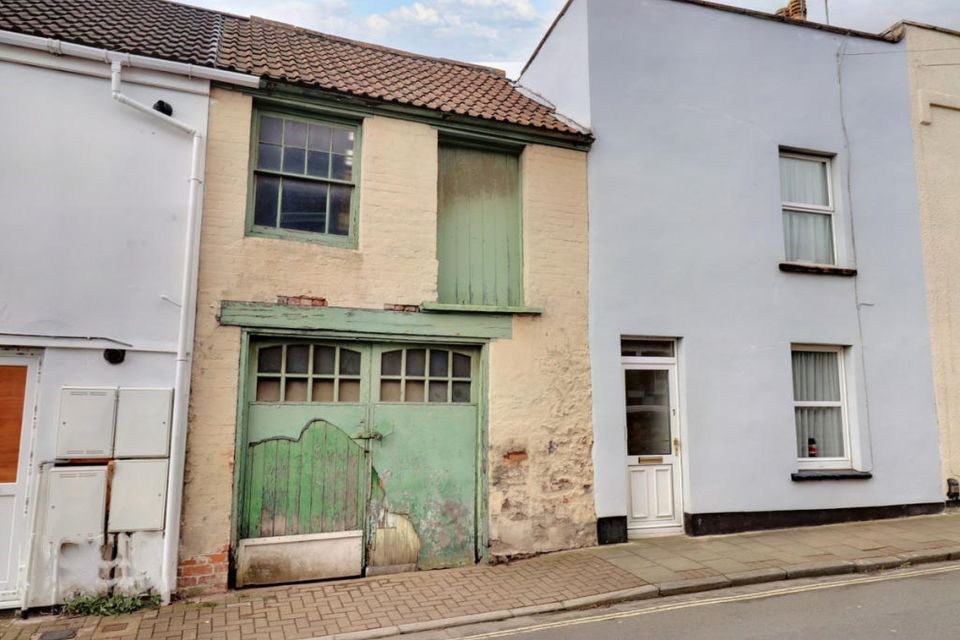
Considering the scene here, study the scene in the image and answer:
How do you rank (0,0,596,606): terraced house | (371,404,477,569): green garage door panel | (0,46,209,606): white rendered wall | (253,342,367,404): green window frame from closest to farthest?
(0,46,209,606): white rendered wall, (0,0,596,606): terraced house, (253,342,367,404): green window frame, (371,404,477,569): green garage door panel

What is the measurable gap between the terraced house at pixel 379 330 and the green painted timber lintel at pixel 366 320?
2cm

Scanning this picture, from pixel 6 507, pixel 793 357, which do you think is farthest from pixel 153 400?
pixel 793 357

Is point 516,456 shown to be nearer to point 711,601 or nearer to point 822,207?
point 711,601

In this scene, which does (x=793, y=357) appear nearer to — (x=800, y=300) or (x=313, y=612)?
(x=800, y=300)

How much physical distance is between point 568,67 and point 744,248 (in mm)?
3625

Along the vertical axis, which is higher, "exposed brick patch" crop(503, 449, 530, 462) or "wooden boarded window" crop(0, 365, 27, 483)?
"wooden boarded window" crop(0, 365, 27, 483)

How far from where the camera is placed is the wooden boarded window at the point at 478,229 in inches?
305

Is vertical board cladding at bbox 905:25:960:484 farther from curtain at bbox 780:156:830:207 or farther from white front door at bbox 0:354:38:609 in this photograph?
white front door at bbox 0:354:38:609

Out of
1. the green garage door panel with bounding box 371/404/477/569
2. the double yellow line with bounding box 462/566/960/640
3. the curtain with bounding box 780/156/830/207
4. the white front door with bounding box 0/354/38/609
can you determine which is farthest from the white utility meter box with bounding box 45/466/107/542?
the curtain with bounding box 780/156/830/207

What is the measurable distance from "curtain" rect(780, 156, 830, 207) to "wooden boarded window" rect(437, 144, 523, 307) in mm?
4264

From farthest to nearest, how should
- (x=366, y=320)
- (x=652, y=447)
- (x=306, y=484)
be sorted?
(x=652, y=447) < (x=366, y=320) < (x=306, y=484)

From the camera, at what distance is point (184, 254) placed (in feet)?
21.0

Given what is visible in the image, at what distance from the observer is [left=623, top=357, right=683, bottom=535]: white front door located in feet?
26.9

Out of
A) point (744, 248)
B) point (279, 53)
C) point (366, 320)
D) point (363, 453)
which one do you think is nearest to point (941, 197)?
point (744, 248)
